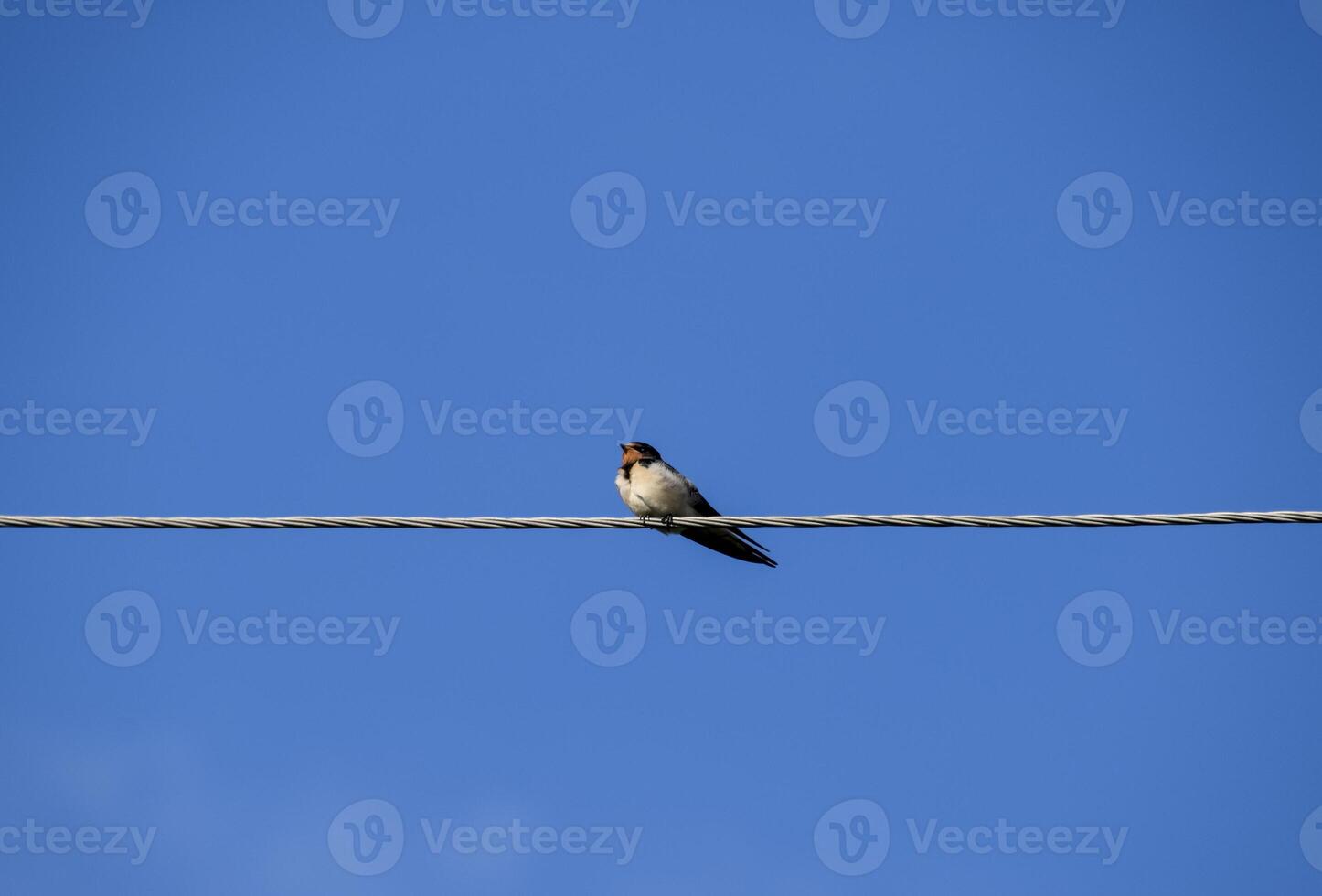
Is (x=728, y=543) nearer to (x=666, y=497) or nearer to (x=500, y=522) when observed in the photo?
(x=666, y=497)

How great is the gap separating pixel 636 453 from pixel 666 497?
68cm

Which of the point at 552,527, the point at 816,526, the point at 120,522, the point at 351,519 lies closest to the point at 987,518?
the point at 816,526

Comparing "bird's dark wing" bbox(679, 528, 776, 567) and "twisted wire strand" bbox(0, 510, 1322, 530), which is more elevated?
"bird's dark wing" bbox(679, 528, 776, 567)

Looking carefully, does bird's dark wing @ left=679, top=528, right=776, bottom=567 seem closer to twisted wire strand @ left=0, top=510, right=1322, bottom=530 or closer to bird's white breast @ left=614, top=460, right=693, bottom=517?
bird's white breast @ left=614, top=460, right=693, bottom=517

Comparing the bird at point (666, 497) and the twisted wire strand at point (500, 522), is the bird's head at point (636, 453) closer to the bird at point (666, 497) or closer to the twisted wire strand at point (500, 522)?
the bird at point (666, 497)

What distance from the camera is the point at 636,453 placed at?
10086mm

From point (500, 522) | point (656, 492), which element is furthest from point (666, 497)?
point (500, 522)

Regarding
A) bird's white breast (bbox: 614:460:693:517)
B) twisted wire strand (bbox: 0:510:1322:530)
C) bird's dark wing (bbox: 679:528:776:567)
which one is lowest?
twisted wire strand (bbox: 0:510:1322:530)

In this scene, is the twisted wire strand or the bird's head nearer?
the twisted wire strand

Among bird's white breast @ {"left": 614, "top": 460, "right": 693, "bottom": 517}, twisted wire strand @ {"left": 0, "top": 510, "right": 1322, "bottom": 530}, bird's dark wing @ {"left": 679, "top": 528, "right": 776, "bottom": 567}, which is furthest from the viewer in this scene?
bird's white breast @ {"left": 614, "top": 460, "right": 693, "bottom": 517}

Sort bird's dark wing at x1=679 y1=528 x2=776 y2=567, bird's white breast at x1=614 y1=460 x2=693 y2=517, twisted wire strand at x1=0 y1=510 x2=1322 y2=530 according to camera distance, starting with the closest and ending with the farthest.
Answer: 1. twisted wire strand at x1=0 y1=510 x2=1322 y2=530
2. bird's dark wing at x1=679 y1=528 x2=776 y2=567
3. bird's white breast at x1=614 y1=460 x2=693 y2=517

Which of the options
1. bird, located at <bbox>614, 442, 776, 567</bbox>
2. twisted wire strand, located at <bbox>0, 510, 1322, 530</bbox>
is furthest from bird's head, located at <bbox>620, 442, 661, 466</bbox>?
twisted wire strand, located at <bbox>0, 510, 1322, 530</bbox>

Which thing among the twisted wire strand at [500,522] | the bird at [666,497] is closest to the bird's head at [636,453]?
the bird at [666,497]

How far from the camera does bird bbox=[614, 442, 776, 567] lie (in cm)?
909
